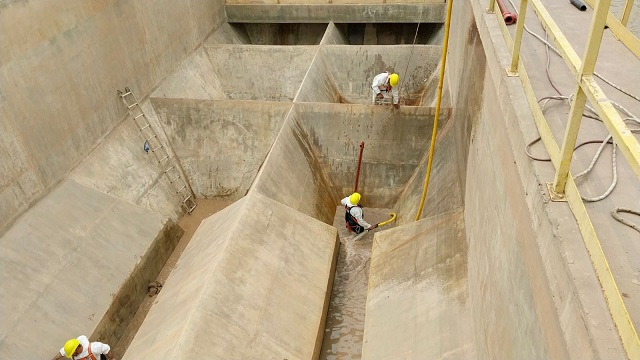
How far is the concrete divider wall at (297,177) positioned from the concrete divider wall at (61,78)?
351cm

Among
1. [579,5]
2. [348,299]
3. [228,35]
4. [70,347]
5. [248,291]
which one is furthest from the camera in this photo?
[228,35]

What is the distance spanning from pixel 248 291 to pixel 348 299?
1932 mm

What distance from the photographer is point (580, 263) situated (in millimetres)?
A: 2586

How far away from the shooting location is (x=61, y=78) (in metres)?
8.39

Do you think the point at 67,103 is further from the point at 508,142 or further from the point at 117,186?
the point at 508,142

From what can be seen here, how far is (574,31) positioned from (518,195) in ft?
8.00

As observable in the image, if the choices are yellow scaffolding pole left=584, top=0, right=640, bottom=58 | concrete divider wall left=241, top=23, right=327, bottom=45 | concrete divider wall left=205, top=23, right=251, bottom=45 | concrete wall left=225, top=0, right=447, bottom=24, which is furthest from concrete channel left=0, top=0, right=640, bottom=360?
concrete divider wall left=241, top=23, right=327, bottom=45

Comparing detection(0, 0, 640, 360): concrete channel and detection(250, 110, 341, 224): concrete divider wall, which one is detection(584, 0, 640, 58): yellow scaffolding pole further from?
detection(250, 110, 341, 224): concrete divider wall

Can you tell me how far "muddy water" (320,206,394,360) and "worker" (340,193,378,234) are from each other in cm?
28

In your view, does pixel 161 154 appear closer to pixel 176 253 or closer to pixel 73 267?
pixel 176 253

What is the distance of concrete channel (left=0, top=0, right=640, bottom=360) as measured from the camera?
413 cm

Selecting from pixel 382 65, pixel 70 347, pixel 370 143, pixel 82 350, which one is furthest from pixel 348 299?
pixel 382 65

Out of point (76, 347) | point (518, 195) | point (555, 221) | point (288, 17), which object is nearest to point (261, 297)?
point (76, 347)

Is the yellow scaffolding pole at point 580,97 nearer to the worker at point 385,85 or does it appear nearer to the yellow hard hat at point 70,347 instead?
the yellow hard hat at point 70,347
